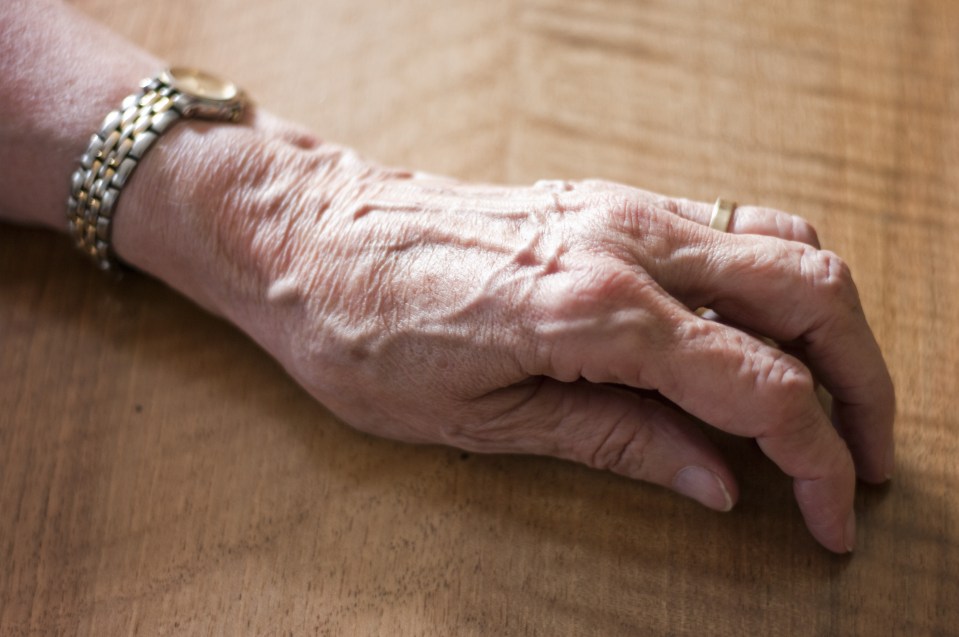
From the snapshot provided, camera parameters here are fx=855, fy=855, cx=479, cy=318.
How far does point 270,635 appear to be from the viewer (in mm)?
761

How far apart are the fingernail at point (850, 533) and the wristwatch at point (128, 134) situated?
0.74 meters

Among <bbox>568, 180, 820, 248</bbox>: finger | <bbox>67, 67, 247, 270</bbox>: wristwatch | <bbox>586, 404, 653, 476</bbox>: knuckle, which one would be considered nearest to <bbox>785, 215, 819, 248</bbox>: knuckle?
<bbox>568, 180, 820, 248</bbox>: finger

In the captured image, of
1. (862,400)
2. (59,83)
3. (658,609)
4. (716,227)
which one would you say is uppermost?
(59,83)

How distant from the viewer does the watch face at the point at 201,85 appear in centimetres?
91

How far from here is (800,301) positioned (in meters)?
0.75

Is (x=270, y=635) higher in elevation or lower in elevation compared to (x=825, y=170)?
lower

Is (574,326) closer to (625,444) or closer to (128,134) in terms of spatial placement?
(625,444)

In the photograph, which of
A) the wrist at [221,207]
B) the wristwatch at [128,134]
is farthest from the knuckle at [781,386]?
the wristwatch at [128,134]

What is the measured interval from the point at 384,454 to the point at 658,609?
0.30 meters

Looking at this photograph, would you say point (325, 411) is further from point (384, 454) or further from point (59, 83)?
point (59, 83)

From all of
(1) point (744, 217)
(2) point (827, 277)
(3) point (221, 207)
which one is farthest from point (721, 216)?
(3) point (221, 207)

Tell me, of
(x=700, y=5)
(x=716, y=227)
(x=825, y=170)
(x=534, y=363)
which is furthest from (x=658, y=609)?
(x=700, y=5)

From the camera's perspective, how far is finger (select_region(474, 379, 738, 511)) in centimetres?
78

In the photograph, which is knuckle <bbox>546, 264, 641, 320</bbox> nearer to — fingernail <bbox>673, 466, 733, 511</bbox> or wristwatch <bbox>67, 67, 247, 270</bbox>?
fingernail <bbox>673, 466, 733, 511</bbox>
